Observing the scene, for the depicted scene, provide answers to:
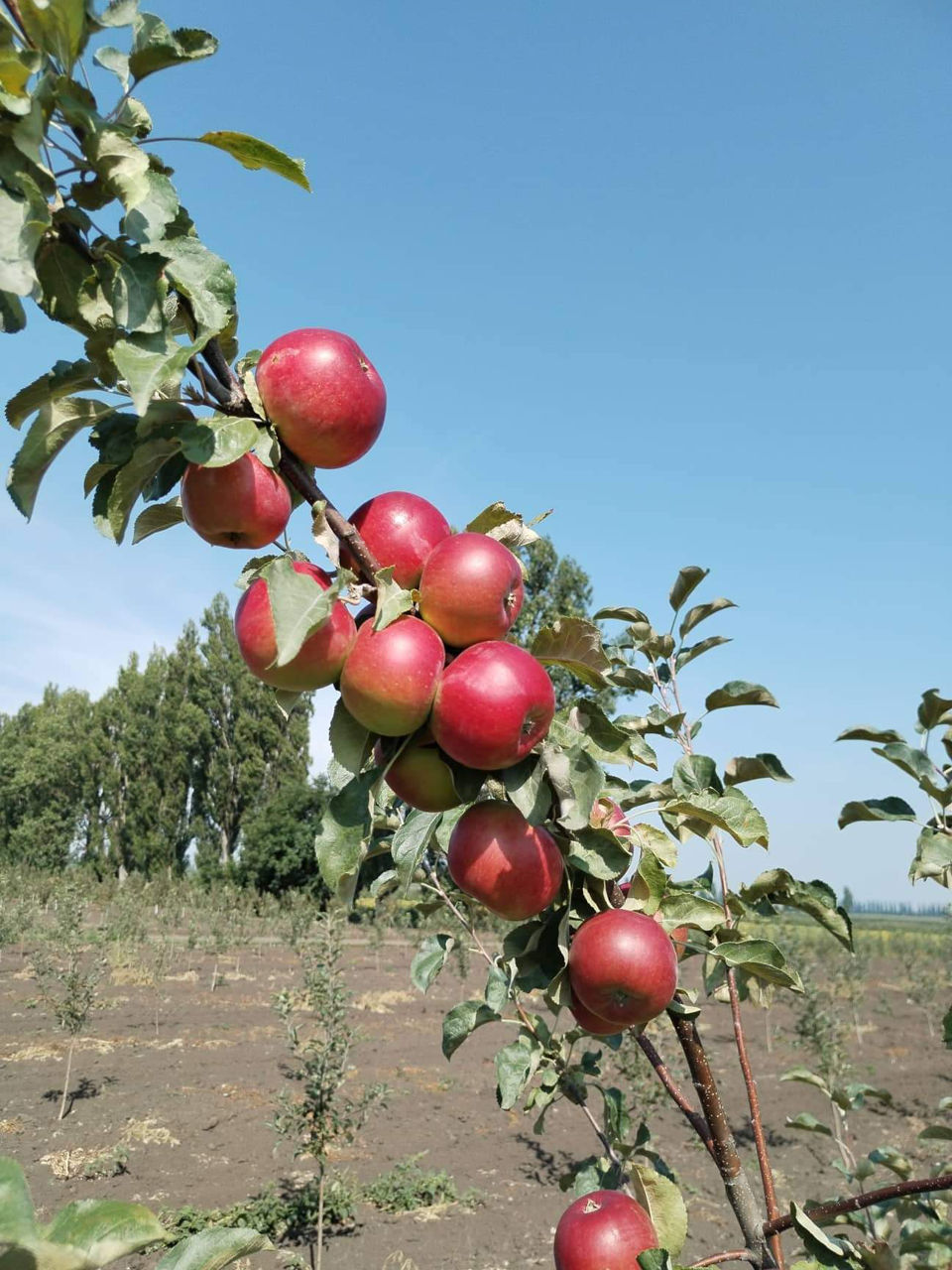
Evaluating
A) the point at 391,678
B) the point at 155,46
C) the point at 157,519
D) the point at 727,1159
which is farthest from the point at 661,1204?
the point at 155,46

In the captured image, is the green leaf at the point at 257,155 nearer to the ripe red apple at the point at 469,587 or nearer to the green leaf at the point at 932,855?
the ripe red apple at the point at 469,587

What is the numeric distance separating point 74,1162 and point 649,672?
21.4ft

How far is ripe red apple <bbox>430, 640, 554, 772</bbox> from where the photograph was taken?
0.85 meters

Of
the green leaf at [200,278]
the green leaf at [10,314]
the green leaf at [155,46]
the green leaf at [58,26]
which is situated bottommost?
the green leaf at [10,314]

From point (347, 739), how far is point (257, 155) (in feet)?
1.96

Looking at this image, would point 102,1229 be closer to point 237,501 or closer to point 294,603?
point 294,603

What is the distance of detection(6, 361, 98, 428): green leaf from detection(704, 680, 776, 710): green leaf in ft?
4.05

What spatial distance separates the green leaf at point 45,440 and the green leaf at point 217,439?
102 millimetres

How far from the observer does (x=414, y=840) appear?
100 cm

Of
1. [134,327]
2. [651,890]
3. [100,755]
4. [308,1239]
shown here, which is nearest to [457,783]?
[651,890]

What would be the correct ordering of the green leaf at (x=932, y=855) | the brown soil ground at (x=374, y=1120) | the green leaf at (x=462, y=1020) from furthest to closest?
the brown soil ground at (x=374, y=1120) → the green leaf at (x=462, y=1020) → the green leaf at (x=932, y=855)

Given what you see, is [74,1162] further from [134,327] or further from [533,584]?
[533,584]

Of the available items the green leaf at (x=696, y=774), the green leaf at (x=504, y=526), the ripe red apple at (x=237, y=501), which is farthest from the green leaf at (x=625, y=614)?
the ripe red apple at (x=237, y=501)

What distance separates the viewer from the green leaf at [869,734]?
65.4 inches
